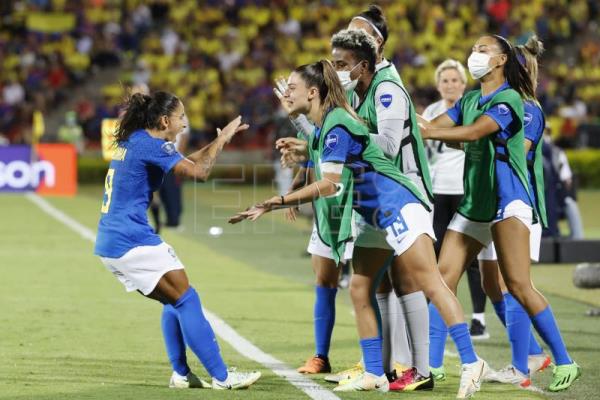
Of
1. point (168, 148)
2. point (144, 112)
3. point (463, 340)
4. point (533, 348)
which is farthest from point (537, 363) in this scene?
point (144, 112)

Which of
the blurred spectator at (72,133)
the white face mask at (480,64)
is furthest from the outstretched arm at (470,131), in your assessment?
the blurred spectator at (72,133)

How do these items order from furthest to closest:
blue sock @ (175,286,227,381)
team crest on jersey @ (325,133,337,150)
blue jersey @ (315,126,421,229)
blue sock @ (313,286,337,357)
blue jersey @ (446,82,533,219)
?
blue sock @ (313,286,337,357) < blue jersey @ (446,82,533,219) < blue sock @ (175,286,227,381) < blue jersey @ (315,126,421,229) < team crest on jersey @ (325,133,337,150)

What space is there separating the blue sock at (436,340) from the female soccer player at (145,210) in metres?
1.28

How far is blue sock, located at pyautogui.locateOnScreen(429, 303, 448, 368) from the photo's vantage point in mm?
8148

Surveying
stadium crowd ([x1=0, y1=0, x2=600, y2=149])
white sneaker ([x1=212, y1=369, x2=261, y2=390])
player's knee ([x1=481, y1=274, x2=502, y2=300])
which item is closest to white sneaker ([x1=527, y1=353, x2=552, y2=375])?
player's knee ([x1=481, y1=274, x2=502, y2=300])

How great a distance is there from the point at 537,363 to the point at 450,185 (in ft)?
6.48

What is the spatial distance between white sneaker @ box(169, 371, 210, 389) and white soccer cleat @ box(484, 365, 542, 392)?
1.78 meters

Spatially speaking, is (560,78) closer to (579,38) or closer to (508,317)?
(579,38)

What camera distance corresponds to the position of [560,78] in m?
33.1

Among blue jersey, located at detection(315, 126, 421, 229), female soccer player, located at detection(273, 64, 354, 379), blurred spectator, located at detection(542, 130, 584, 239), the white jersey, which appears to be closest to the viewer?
blue jersey, located at detection(315, 126, 421, 229)

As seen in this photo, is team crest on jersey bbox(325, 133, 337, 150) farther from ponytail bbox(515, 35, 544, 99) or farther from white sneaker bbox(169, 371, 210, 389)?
white sneaker bbox(169, 371, 210, 389)

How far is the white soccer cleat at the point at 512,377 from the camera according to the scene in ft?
26.1

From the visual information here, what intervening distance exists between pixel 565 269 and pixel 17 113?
19184 millimetres

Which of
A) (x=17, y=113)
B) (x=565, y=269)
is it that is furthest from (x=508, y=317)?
(x=17, y=113)
